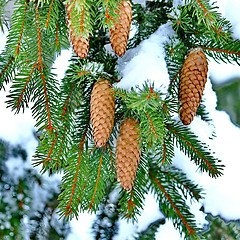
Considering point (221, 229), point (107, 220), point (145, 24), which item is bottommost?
point (221, 229)

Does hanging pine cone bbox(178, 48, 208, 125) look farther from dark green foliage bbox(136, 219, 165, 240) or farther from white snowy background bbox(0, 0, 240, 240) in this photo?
dark green foliage bbox(136, 219, 165, 240)

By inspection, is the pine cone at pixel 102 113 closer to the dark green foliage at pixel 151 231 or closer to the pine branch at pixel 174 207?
the pine branch at pixel 174 207

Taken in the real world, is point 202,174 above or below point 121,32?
below

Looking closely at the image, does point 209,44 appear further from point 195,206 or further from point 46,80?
point 195,206

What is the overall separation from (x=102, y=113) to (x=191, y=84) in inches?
6.5

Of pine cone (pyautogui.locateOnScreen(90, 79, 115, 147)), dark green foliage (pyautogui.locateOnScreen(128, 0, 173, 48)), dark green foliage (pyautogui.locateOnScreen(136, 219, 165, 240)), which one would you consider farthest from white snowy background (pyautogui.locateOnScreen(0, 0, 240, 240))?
pine cone (pyautogui.locateOnScreen(90, 79, 115, 147))

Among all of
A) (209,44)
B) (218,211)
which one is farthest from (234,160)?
(209,44)

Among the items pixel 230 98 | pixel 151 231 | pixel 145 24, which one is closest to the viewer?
pixel 145 24

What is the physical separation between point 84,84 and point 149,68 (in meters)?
0.15

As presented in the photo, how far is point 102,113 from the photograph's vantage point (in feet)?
1.45

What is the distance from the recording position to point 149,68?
0.46 m

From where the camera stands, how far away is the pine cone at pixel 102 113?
0.44m

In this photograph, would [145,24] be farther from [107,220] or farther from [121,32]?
[107,220]

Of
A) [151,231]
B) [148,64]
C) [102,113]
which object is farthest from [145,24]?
[151,231]
